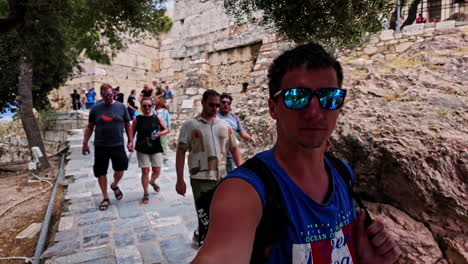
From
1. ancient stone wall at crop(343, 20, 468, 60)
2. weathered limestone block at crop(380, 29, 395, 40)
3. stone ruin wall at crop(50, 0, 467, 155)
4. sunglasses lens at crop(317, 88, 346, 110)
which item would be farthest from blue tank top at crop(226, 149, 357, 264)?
weathered limestone block at crop(380, 29, 395, 40)

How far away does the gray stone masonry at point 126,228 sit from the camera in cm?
342

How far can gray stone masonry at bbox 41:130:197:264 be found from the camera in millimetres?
3422

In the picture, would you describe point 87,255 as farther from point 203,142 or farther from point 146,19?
point 146,19

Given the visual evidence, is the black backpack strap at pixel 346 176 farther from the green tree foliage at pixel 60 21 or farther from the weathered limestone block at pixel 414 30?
the weathered limestone block at pixel 414 30

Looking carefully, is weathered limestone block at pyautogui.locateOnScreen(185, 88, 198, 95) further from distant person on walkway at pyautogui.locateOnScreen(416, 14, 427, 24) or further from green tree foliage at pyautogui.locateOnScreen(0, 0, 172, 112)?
distant person on walkway at pyautogui.locateOnScreen(416, 14, 427, 24)

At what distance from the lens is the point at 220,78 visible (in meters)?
12.1

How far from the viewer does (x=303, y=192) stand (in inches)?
44.1

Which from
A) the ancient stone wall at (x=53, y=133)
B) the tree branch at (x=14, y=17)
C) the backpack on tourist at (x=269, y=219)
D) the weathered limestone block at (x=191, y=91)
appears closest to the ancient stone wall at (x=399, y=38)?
the weathered limestone block at (x=191, y=91)

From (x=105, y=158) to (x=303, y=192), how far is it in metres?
4.28

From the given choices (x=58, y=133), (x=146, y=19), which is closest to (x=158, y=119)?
(x=146, y=19)

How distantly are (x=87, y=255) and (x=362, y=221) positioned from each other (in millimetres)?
3306

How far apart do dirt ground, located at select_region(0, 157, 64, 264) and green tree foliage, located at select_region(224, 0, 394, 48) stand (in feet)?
14.3

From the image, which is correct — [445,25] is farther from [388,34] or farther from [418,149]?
[418,149]

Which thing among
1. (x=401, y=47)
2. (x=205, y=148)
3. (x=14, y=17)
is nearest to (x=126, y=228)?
(x=205, y=148)
